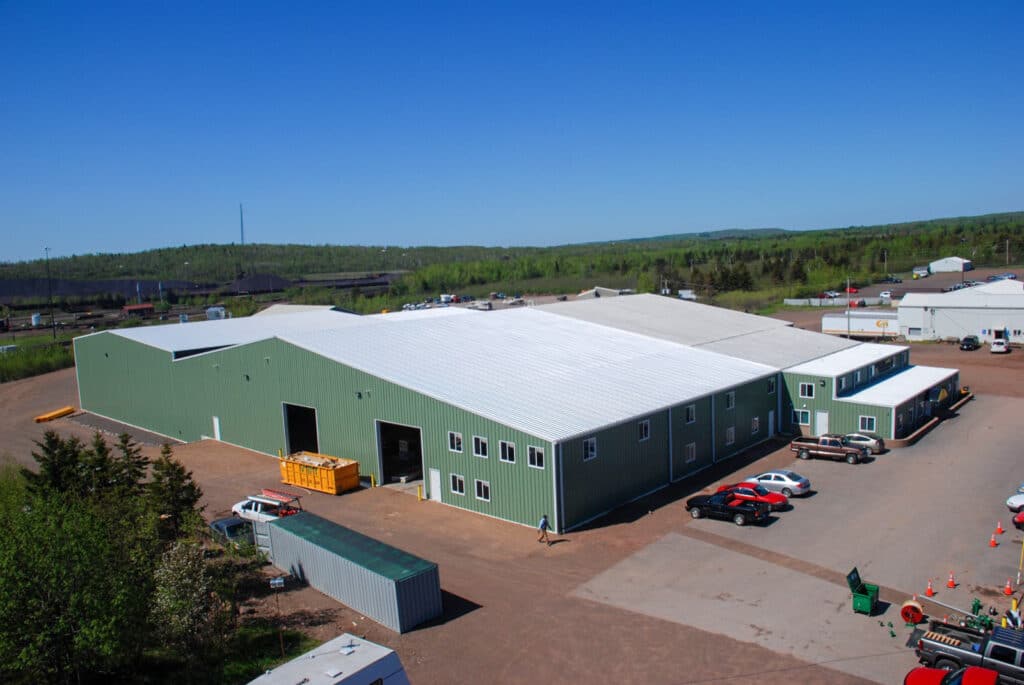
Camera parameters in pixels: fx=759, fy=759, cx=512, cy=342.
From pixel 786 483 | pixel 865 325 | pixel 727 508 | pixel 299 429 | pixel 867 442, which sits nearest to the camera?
pixel 727 508

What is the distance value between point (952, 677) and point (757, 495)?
11.4 m

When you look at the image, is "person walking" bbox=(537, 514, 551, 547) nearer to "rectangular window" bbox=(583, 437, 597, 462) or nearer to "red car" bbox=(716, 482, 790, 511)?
"rectangular window" bbox=(583, 437, 597, 462)

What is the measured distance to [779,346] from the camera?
4353cm

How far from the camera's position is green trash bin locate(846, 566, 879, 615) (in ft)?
58.6

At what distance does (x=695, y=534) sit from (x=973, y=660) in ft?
30.5

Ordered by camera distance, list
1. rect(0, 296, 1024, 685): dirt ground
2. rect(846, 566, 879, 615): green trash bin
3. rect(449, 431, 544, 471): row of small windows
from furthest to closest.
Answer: rect(449, 431, 544, 471): row of small windows → rect(846, 566, 879, 615): green trash bin → rect(0, 296, 1024, 685): dirt ground

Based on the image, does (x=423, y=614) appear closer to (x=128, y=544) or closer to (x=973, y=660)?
(x=128, y=544)

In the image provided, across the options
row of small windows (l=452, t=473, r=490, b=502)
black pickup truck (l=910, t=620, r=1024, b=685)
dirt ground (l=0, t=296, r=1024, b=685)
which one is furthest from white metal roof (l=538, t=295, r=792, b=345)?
black pickup truck (l=910, t=620, r=1024, b=685)

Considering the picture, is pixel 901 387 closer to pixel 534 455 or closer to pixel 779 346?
pixel 779 346

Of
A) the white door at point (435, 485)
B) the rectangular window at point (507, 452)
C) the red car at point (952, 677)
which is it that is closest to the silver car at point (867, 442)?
the rectangular window at point (507, 452)

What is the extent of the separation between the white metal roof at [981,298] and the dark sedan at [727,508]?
4926 cm

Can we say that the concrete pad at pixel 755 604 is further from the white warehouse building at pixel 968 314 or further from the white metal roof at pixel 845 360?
the white warehouse building at pixel 968 314

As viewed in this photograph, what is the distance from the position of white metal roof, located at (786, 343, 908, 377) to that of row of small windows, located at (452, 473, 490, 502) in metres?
18.7

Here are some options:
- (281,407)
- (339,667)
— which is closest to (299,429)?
(281,407)
